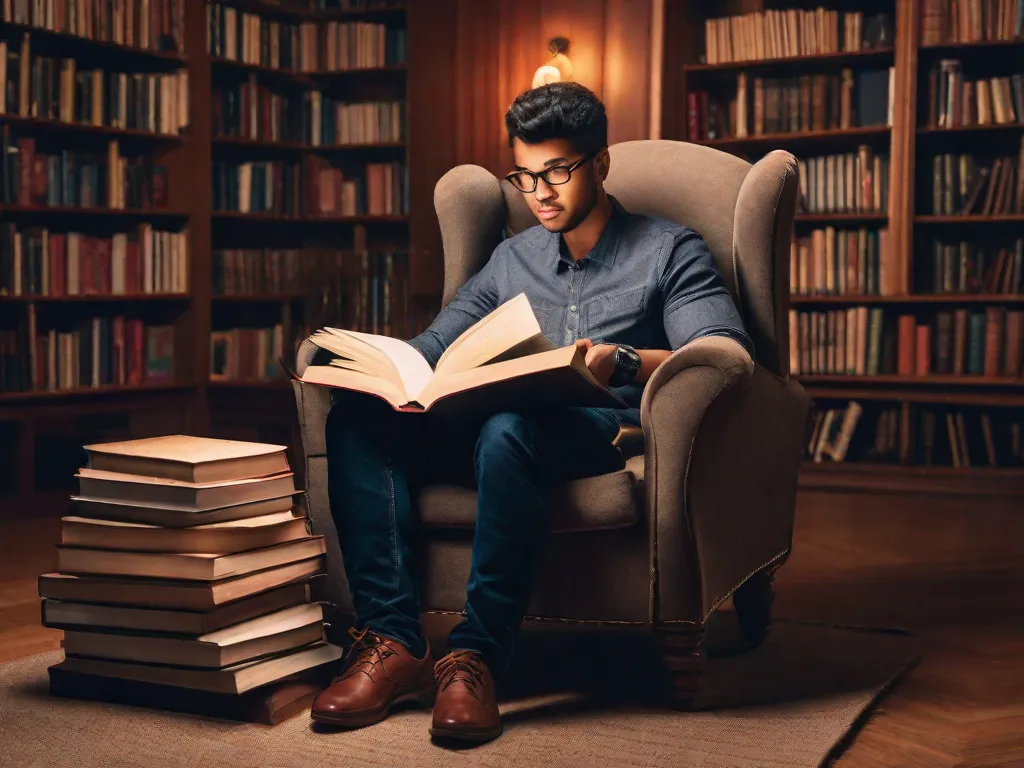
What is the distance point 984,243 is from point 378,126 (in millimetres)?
2579

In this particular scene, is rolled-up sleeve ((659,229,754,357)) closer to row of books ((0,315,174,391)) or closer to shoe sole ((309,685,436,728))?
shoe sole ((309,685,436,728))

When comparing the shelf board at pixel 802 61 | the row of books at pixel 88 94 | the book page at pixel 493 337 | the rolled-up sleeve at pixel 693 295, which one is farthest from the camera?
the shelf board at pixel 802 61

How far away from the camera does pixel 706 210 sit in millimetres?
2293

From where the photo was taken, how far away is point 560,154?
6.64 ft

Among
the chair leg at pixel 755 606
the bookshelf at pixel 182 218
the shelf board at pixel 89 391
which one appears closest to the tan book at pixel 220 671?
the chair leg at pixel 755 606

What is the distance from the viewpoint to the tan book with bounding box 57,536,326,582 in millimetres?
1729

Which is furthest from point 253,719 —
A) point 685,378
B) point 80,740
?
point 685,378

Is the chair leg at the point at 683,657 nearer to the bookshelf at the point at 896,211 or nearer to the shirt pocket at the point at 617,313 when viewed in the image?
the shirt pocket at the point at 617,313

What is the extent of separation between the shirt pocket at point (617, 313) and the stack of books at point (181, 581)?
1.98 ft

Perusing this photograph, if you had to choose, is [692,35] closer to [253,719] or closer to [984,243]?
[984,243]

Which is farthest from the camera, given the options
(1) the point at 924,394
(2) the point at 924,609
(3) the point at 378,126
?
(3) the point at 378,126

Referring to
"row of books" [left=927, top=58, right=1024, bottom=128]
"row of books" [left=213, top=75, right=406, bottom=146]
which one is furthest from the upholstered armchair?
"row of books" [left=213, top=75, right=406, bottom=146]

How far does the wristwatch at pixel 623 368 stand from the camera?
1869 mm

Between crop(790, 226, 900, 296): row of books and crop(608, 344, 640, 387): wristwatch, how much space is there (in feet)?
8.77
